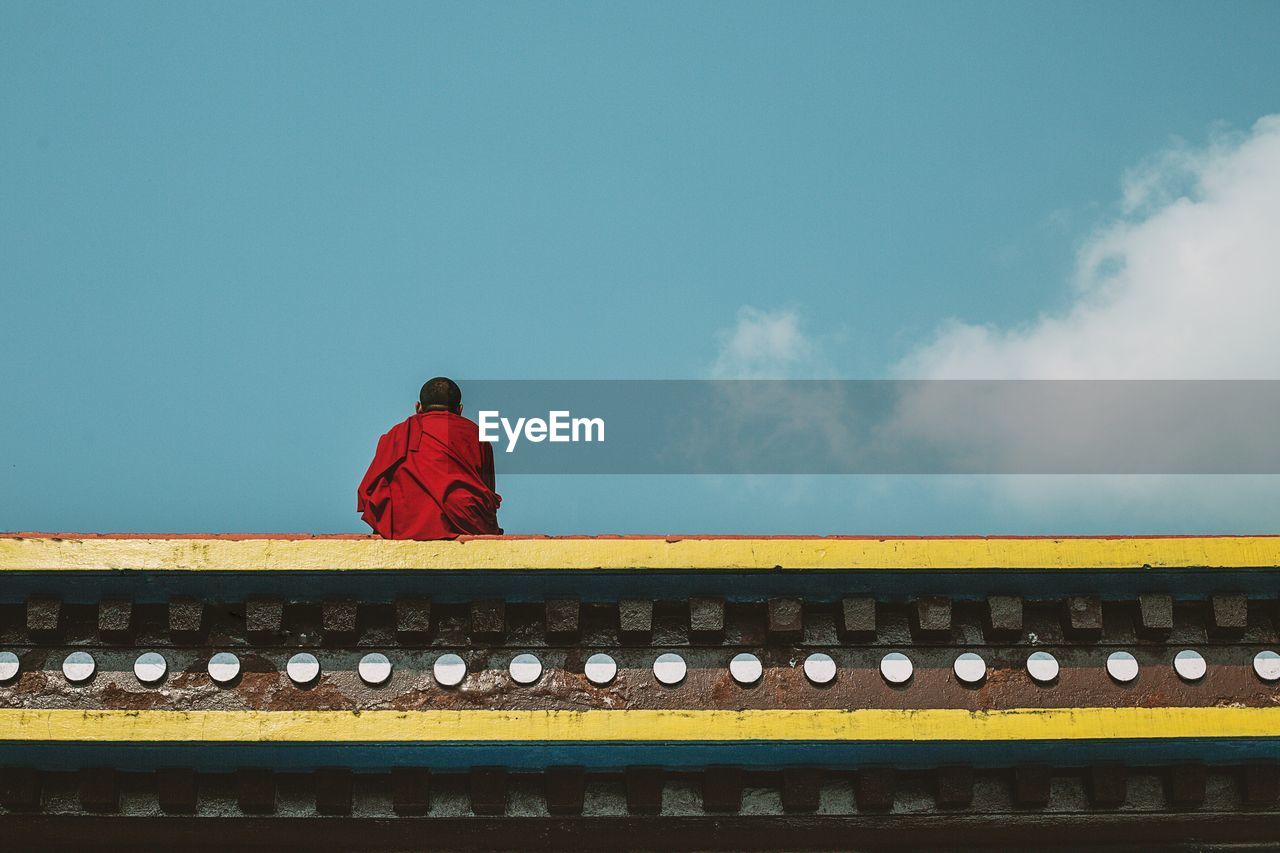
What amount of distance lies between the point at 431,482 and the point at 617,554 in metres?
1.21

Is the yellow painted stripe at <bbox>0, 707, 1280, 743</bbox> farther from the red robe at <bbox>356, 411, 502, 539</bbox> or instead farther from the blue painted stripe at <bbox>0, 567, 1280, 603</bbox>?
the red robe at <bbox>356, 411, 502, 539</bbox>

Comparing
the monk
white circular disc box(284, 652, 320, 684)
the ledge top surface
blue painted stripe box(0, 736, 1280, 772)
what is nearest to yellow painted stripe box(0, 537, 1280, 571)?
the ledge top surface

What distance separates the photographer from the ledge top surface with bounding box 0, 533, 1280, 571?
6688 millimetres

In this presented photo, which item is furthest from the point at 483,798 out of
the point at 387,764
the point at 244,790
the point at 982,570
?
the point at 982,570

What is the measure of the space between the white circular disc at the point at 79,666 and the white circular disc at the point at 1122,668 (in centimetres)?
481

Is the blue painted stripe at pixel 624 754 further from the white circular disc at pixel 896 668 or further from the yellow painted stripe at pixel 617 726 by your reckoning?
the white circular disc at pixel 896 668

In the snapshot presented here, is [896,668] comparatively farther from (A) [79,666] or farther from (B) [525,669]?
(A) [79,666]

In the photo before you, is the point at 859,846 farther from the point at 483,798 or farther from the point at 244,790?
the point at 244,790

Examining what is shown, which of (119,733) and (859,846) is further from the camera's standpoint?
(859,846)

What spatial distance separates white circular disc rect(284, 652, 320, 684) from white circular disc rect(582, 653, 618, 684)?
126cm

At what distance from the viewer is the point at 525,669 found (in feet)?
22.4

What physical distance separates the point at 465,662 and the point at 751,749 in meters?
1.40

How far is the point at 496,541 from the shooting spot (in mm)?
6750

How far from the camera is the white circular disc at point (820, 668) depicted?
684 cm
